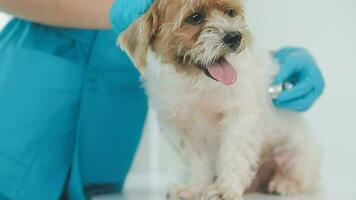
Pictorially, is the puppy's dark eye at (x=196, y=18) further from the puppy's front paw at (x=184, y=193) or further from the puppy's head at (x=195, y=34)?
the puppy's front paw at (x=184, y=193)

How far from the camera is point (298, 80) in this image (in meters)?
1.46

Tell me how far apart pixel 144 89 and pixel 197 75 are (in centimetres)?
25

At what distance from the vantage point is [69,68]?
134 cm

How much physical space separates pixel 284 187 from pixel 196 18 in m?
0.51

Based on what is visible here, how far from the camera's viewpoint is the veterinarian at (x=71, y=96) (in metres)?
1.27

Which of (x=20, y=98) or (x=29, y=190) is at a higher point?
(x=20, y=98)

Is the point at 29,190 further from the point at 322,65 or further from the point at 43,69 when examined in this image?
the point at 322,65

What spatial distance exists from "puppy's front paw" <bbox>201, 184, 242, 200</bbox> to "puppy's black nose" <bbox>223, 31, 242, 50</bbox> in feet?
1.01

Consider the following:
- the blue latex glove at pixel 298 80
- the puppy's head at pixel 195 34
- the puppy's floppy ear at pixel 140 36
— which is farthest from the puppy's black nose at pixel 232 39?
the blue latex glove at pixel 298 80

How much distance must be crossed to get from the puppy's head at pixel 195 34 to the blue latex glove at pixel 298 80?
0.22m

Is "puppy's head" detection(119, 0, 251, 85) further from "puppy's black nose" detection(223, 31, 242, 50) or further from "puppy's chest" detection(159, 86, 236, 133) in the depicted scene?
"puppy's chest" detection(159, 86, 236, 133)

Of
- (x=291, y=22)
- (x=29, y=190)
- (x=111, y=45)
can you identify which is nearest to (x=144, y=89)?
(x=111, y=45)

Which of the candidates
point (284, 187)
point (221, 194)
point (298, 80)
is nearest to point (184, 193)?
point (221, 194)

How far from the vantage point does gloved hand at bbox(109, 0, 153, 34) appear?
3.99 ft
